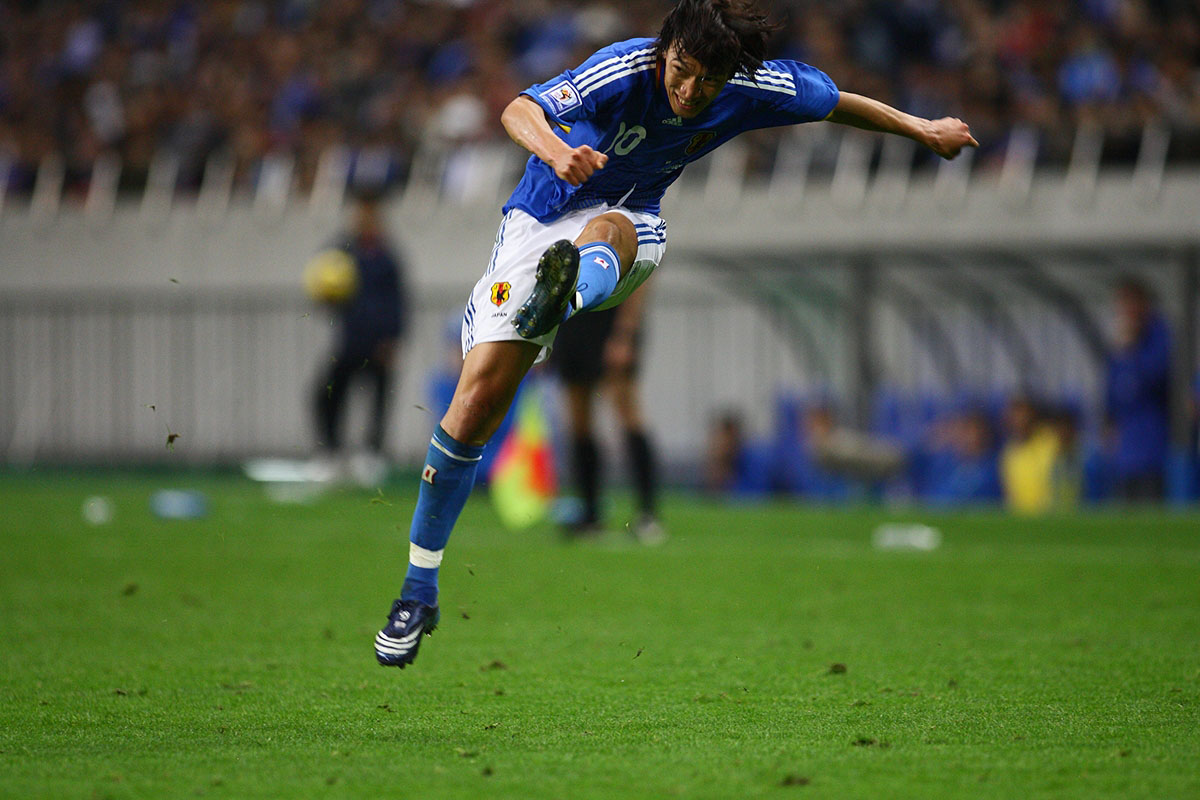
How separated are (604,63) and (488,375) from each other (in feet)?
3.39

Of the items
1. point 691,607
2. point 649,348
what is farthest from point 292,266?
point 691,607

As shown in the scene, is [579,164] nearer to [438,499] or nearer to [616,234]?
[616,234]

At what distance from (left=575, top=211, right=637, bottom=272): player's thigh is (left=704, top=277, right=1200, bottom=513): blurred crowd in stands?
7.81m

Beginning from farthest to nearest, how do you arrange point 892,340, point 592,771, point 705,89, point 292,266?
point 292,266 → point 892,340 → point 705,89 → point 592,771

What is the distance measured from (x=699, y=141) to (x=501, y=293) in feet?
2.78

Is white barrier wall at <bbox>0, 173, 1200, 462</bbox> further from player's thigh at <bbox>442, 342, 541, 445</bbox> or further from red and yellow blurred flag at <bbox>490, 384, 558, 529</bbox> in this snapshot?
player's thigh at <bbox>442, 342, 541, 445</bbox>

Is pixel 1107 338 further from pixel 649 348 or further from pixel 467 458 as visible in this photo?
pixel 467 458

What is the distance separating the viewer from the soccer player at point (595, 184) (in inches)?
179

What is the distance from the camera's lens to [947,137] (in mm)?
5012

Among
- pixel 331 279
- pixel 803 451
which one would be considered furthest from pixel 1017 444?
pixel 331 279

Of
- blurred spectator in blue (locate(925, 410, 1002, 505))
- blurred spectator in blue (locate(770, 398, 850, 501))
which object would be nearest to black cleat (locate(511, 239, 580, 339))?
blurred spectator in blue (locate(925, 410, 1002, 505))

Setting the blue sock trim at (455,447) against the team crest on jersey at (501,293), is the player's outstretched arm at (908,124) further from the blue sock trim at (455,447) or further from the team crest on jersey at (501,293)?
the blue sock trim at (455,447)

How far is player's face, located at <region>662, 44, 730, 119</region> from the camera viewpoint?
182 inches

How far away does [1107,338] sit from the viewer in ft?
43.7
